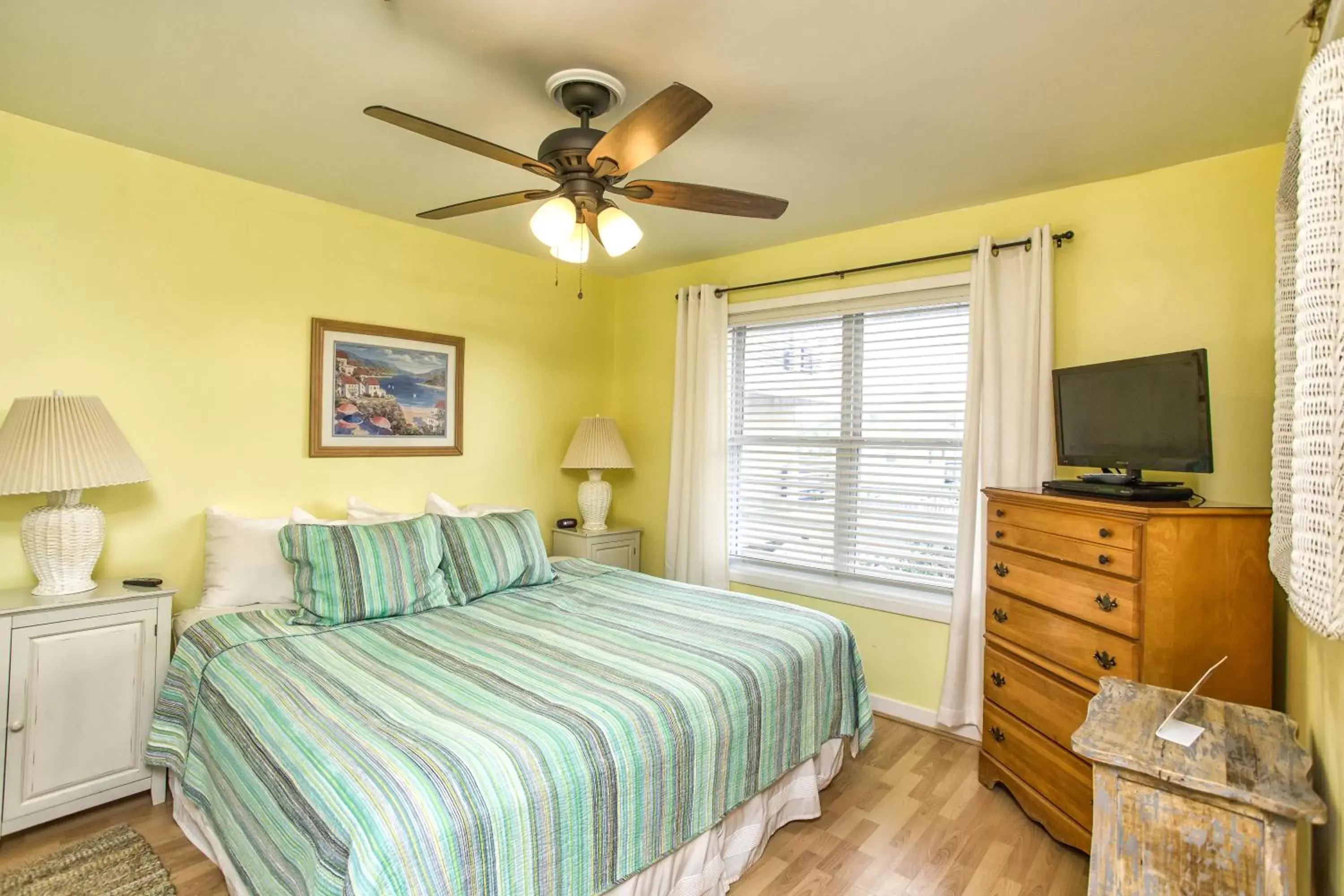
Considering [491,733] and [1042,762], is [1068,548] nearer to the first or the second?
[1042,762]

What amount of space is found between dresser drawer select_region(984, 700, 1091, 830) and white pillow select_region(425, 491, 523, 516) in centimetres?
239

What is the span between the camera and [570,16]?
1.66 meters

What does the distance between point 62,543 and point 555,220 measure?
2107 millimetres

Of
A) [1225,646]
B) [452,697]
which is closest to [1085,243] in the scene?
[1225,646]

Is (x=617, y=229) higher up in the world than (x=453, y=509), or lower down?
higher up

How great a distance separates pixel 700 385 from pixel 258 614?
2522mm

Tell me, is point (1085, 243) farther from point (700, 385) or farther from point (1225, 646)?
point (700, 385)

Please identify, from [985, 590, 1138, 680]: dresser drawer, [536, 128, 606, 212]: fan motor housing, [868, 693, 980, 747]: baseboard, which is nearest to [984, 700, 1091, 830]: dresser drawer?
[985, 590, 1138, 680]: dresser drawer

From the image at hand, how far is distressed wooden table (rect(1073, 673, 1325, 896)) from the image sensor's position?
45.1 inches

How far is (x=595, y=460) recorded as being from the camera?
398 cm

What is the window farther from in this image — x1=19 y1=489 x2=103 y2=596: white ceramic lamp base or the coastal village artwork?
x1=19 y1=489 x2=103 y2=596: white ceramic lamp base

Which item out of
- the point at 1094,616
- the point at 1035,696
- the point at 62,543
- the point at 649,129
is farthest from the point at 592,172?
the point at 1035,696

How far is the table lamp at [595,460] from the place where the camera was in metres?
4.00

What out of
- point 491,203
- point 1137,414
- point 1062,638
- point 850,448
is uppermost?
point 491,203
